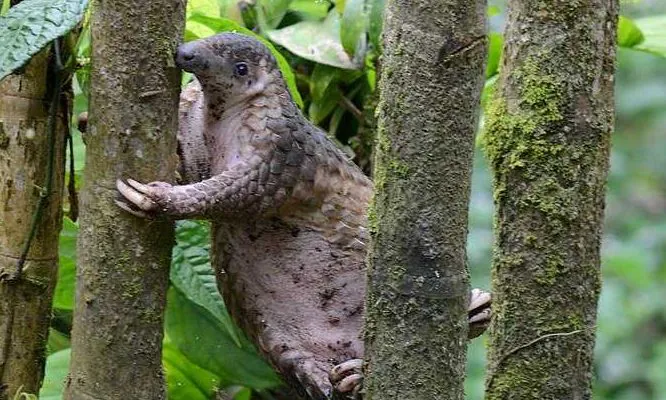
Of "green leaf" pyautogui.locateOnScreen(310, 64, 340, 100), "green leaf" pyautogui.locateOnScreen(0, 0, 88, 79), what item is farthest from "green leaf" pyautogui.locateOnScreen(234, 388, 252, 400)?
"green leaf" pyautogui.locateOnScreen(0, 0, 88, 79)

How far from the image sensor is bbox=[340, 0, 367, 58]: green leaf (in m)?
1.63

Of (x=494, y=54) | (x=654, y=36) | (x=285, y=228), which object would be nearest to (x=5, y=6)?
(x=285, y=228)

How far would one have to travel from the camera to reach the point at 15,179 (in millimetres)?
1107

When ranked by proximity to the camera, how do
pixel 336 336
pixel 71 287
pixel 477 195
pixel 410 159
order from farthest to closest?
pixel 477 195
pixel 71 287
pixel 336 336
pixel 410 159

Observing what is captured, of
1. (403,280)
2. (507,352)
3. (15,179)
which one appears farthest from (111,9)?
(507,352)

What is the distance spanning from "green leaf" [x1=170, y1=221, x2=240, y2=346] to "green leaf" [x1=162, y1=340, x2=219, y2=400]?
0.38ft

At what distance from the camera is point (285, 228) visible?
1.18 m

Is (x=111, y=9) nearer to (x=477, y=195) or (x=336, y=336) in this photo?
(x=336, y=336)

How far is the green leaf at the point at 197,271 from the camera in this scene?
1.47m

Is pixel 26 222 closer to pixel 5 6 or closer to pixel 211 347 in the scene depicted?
pixel 5 6

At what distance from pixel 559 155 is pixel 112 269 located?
1.45 ft

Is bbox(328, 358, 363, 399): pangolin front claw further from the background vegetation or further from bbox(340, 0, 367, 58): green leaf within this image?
bbox(340, 0, 367, 58): green leaf

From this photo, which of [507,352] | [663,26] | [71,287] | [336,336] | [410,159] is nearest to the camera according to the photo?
[410,159]

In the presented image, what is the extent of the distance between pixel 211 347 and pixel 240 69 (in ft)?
1.95
